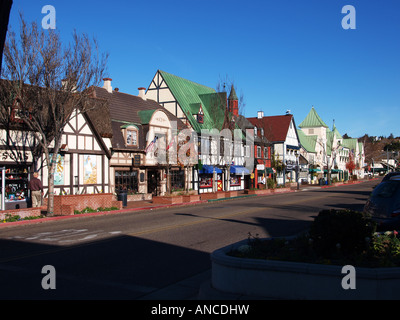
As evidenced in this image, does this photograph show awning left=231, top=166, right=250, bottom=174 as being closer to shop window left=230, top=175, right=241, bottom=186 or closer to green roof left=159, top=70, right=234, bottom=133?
shop window left=230, top=175, right=241, bottom=186

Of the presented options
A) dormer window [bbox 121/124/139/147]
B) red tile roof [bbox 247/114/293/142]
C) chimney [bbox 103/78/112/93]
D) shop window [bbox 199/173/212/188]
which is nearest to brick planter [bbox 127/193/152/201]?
dormer window [bbox 121/124/139/147]

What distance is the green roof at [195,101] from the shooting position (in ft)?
125

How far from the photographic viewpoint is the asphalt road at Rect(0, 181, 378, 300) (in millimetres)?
7184

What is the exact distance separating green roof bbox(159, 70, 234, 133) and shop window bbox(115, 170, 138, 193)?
31.2 ft

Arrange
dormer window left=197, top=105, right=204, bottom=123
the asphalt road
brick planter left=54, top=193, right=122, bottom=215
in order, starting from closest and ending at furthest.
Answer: the asphalt road < brick planter left=54, top=193, right=122, bottom=215 < dormer window left=197, top=105, right=204, bottom=123

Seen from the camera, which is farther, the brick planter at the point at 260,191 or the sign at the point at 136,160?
the brick planter at the point at 260,191

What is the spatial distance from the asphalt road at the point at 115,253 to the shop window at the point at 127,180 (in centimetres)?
1162

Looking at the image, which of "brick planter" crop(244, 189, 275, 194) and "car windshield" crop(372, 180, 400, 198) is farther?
"brick planter" crop(244, 189, 275, 194)

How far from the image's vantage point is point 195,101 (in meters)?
43.9

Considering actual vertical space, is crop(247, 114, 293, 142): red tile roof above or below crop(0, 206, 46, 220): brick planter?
above

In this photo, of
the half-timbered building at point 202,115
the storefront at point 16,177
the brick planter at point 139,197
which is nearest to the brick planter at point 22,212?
the storefront at point 16,177

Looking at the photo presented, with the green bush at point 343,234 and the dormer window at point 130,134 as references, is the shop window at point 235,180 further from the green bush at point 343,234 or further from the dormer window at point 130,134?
the green bush at point 343,234
